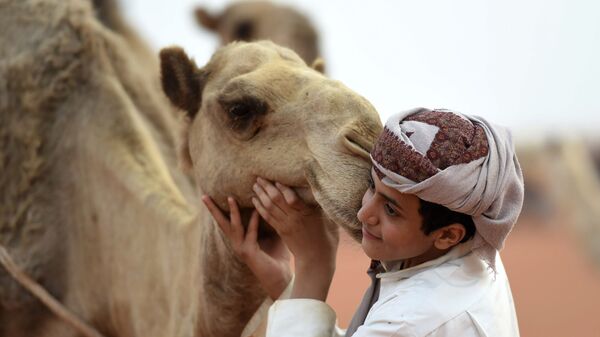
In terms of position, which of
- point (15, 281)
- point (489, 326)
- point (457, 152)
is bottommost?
point (15, 281)

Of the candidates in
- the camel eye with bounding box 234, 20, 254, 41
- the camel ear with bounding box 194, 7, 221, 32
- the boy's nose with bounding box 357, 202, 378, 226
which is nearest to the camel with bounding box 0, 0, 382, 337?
the boy's nose with bounding box 357, 202, 378, 226

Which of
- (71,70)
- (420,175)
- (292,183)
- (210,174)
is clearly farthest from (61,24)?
(420,175)

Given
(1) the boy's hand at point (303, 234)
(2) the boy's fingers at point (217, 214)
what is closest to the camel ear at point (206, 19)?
(2) the boy's fingers at point (217, 214)

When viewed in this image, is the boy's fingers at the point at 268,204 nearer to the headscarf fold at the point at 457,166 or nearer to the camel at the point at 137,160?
the camel at the point at 137,160

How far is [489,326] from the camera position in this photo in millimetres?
2064

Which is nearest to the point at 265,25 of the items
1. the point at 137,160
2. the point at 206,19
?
the point at 206,19

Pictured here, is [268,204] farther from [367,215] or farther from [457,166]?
[457,166]

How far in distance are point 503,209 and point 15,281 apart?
7.30ft

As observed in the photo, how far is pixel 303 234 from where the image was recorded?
2.42 meters

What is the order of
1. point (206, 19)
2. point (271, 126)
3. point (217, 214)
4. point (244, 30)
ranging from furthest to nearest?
point (206, 19) → point (244, 30) → point (217, 214) → point (271, 126)

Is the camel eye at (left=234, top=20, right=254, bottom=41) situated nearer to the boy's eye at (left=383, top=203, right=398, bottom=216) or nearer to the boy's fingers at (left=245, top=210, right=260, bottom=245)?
the boy's fingers at (left=245, top=210, right=260, bottom=245)

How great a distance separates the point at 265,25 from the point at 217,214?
14.2 ft

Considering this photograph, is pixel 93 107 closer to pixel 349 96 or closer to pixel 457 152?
pixel 349 96

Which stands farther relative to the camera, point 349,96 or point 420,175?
point 349,96
